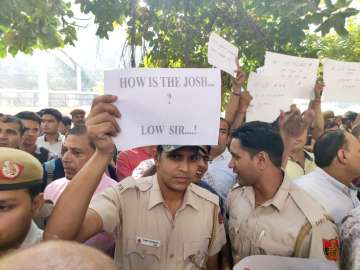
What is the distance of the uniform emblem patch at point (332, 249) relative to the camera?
1697 millimetres

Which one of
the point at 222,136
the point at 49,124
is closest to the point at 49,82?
the point at 49,124

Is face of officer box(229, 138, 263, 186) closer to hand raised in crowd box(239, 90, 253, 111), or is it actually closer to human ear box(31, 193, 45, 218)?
hand raised in crowd box(239, 90, 253, 111)

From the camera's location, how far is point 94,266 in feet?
2.09

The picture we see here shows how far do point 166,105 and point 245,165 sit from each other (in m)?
0.81

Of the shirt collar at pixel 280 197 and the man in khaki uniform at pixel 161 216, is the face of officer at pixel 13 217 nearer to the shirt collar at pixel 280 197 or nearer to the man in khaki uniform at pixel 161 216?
the man in khaki uniform at pixel 161 216

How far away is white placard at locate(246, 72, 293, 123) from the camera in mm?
2824

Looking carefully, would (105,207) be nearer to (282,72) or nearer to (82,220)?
(82,220)

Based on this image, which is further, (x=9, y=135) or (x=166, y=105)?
(x=9, y=135)

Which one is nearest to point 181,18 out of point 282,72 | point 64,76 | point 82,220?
point 282,72

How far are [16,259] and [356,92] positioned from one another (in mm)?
2901

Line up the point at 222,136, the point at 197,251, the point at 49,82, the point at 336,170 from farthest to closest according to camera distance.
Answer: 1. the point at 49,82
2. the point at 222,136
3. the point at 336,170
4. the point at 197,251

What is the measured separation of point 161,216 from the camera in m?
1.89

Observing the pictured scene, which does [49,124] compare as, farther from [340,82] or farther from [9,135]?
[340,82]

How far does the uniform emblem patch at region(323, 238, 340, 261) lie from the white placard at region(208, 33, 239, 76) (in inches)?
50.1
